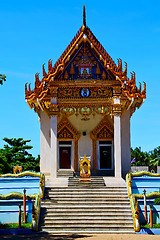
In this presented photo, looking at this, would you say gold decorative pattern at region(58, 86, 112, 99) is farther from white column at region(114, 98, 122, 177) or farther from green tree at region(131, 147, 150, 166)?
green tree at region(131, 147, 150, 166)

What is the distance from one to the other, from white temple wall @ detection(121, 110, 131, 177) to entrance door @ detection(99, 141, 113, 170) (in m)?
0.70

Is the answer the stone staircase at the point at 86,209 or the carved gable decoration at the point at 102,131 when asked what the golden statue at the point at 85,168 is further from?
the carved gable decoration at the point at 102,131

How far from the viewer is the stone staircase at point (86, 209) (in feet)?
43.2

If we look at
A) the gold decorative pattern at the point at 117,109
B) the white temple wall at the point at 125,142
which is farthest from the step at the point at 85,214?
the white temple wall at the point at 125,142

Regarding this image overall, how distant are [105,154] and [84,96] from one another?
379cm

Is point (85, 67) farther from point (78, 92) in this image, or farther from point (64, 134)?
point (64, 134)

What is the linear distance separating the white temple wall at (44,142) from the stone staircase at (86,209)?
3707 mm

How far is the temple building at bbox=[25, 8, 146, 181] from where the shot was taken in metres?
17.2

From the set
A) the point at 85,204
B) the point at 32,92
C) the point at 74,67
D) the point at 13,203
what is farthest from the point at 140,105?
the point at 13,203

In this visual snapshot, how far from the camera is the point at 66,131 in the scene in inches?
777

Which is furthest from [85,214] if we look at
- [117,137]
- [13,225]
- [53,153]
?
[117,137]

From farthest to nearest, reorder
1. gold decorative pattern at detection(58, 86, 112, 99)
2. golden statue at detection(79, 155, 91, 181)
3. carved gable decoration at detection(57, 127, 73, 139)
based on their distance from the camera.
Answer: carved gable decoration at detection(57, 127, 73, 139) → gold decorative pattern at detection(58, 86, 112, 99) → golden statue at detection(79, 155, 91, 181)

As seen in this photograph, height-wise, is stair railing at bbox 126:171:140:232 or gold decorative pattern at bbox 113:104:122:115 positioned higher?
gold decorative pattern at bbox 113:104:122:115

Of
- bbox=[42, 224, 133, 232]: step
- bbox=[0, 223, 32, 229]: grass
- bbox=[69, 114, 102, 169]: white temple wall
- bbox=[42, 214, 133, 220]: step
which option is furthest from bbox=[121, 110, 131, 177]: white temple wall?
bbox=[0, 223, 32, 229]: grass
